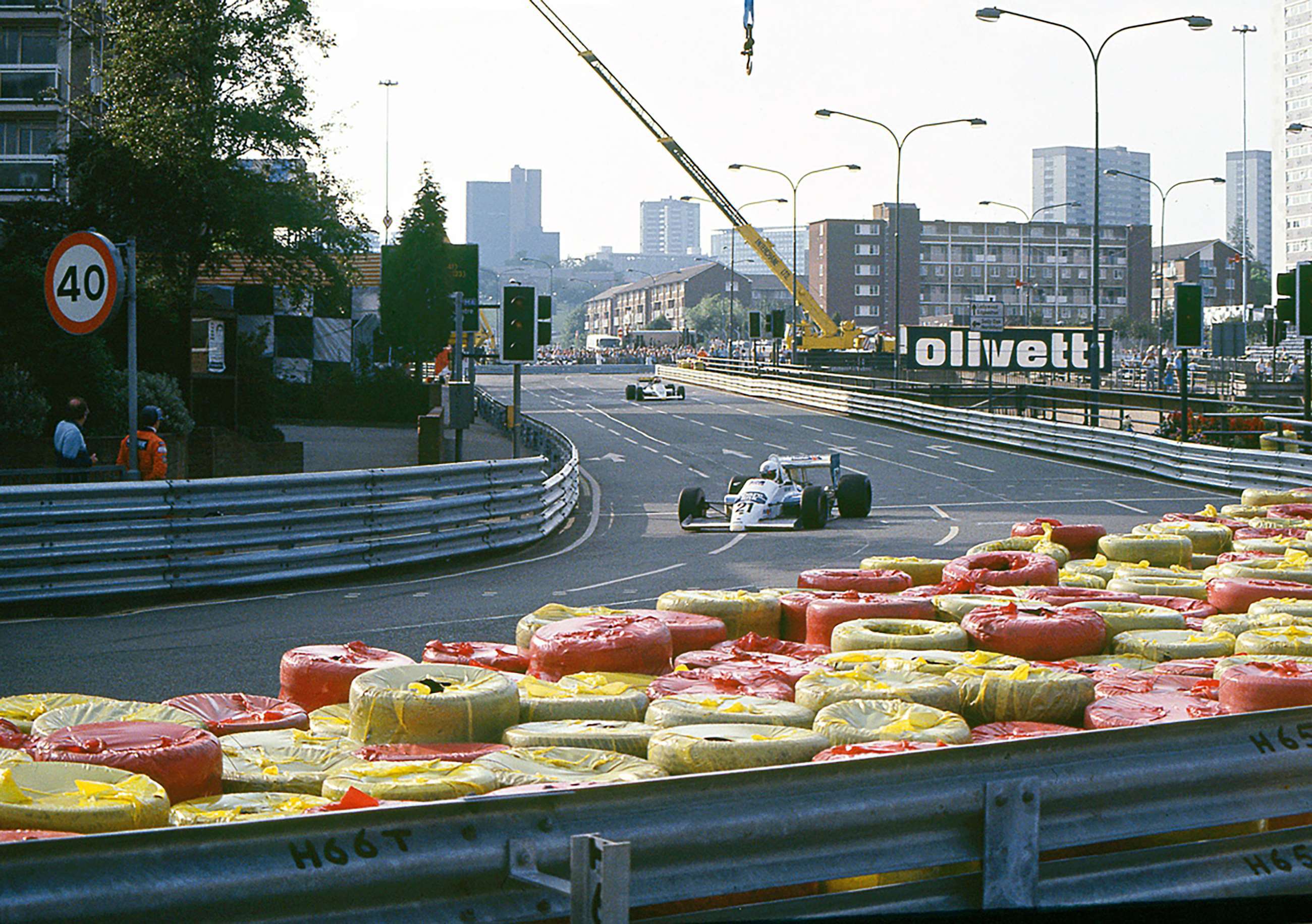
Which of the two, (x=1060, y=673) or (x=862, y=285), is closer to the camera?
(x=1060, y=673)

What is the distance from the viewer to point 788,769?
343 cm

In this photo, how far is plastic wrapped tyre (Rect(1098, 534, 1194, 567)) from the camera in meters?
11.4

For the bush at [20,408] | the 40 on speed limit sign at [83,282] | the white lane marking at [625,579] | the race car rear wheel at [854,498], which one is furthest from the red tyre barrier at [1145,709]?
the bush at [20,408]

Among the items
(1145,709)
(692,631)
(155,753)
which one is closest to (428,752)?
(155,753)

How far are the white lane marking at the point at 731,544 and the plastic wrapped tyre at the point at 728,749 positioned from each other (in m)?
13.0

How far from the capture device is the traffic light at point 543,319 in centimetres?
2164

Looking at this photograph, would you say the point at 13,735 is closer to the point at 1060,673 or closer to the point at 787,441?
the point at 1060,673

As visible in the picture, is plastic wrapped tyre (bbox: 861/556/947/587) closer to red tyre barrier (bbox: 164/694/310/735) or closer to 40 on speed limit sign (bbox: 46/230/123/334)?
red tyre barrier (bbox: 164/694/310/735)

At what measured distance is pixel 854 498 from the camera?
22781mm

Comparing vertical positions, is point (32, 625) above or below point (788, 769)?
below

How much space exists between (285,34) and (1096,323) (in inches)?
945

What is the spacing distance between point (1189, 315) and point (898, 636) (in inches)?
911

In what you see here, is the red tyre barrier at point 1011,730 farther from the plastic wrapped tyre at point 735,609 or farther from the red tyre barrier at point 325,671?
the plastic wrapped tyre at point 735,609

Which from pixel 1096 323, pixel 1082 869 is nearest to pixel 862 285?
pixel 1096 323
